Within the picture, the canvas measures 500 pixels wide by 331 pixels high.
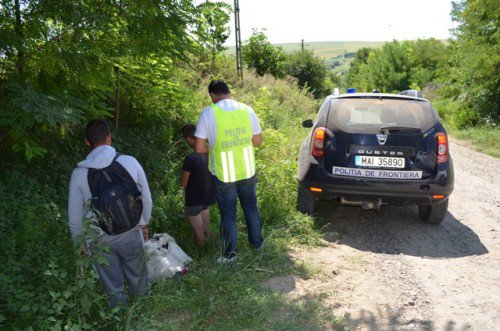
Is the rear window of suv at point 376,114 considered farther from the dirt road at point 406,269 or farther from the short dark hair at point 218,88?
the short dark hair at point 218,88

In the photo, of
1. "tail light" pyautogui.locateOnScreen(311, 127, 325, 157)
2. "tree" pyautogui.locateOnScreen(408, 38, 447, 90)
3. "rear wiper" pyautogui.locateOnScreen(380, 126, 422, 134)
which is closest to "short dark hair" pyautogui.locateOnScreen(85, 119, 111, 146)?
"tail light" pyautogui.locateOnScreen(311, 127, 325, 157)

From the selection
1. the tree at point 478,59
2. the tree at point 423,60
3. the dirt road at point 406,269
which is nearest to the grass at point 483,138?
the tree at point 478,59

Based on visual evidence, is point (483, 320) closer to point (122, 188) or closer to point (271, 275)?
point (271, 275)

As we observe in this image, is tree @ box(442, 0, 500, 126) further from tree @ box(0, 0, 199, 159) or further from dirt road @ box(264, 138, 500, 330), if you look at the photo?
tree @ box(0, 0, 199, 159)

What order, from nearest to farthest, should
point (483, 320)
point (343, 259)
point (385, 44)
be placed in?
point (483, 320) < point (343, 259) < point (385, 44)

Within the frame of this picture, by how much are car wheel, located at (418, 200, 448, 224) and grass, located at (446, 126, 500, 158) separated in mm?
8754

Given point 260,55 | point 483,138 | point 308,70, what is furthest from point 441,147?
point 308,70

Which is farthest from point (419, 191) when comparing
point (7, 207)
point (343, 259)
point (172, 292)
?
point (7, 207)

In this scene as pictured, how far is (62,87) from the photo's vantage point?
4.55 metres

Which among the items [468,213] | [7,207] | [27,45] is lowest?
[468,213]

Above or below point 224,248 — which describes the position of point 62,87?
above

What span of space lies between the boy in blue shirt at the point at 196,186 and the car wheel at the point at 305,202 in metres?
1.54

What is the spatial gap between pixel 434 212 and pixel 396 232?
64cm

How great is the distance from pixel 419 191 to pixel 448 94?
816 inches
